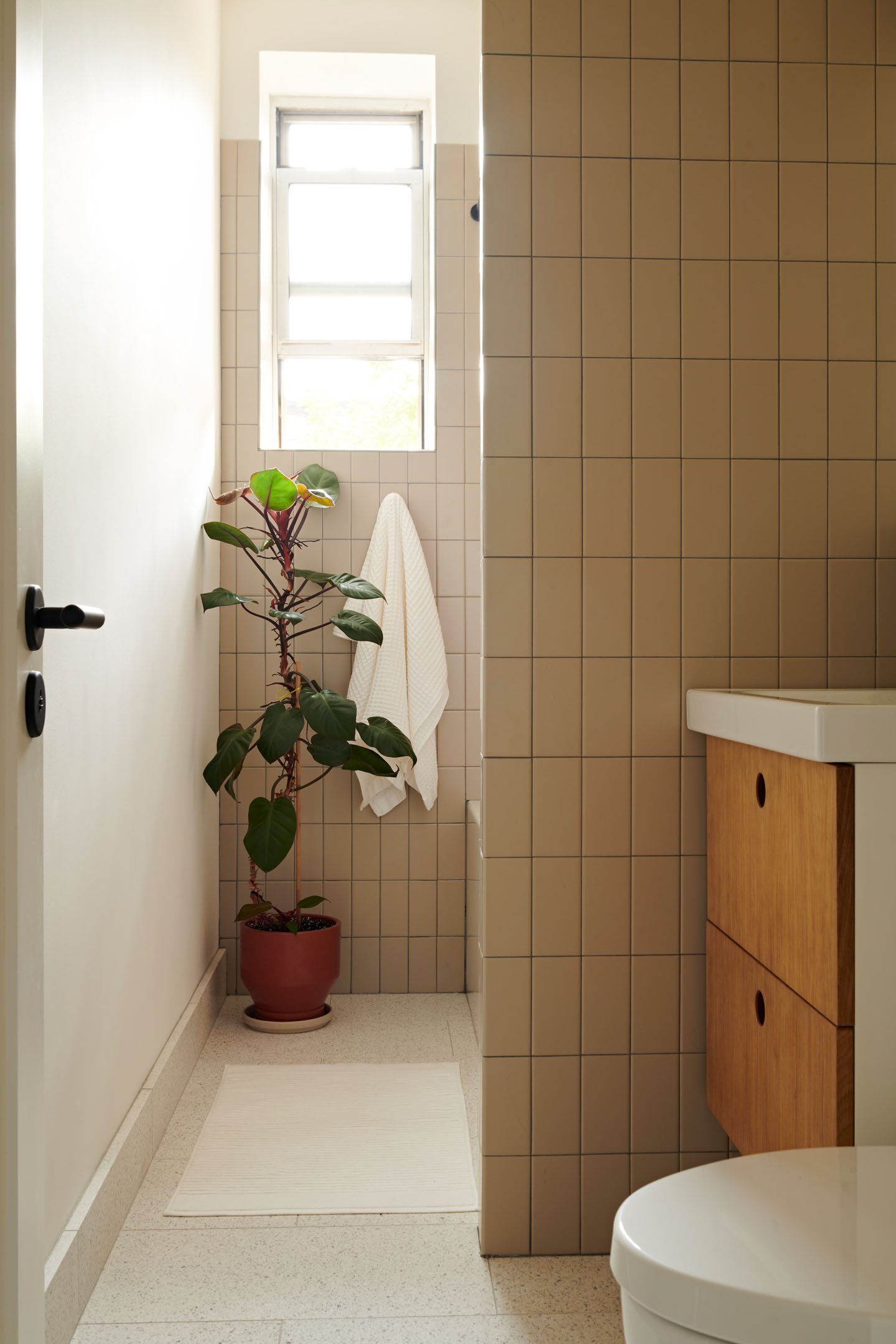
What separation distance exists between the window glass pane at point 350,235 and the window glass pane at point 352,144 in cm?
8

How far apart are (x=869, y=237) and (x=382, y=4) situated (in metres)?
2.17

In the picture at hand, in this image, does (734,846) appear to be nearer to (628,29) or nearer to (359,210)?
(628,29)

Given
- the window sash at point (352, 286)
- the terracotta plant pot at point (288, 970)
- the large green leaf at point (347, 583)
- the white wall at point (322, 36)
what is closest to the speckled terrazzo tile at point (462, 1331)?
the terracotta plant pot at point (288, 970)

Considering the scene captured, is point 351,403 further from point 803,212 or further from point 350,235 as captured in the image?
point 803,212

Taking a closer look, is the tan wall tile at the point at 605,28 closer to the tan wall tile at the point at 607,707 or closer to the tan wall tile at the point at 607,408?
the tan wall tile at the point at 607,408

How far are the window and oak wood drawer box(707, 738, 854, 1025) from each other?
2096 millimetres

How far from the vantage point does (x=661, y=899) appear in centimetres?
180

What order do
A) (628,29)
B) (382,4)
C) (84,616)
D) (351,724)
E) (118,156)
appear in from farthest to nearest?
(382,4), (351,724), (118,156), (628,29), (84,616)

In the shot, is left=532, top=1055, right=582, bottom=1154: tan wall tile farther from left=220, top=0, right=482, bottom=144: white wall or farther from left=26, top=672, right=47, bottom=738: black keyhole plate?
left=220, top=0, right=482, bottom=144: white wall

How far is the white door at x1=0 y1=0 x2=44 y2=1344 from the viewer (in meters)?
0.99

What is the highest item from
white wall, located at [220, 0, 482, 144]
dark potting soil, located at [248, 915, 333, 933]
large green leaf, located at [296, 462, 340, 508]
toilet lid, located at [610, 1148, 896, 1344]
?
white wall, located at [220, 0, 482, 144]

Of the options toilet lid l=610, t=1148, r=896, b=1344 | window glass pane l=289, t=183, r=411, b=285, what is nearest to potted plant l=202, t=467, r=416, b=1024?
window glass pane l=289, t=183, r=411, b=285

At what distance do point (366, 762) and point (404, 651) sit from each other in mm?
450

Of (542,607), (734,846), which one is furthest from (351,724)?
(734,846)
